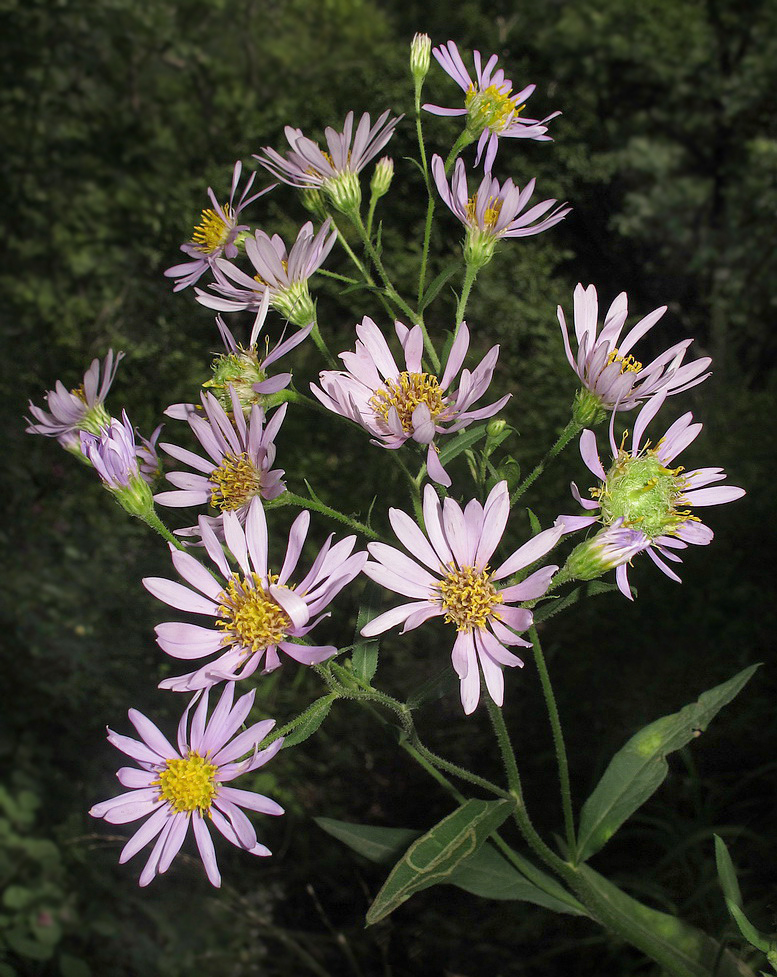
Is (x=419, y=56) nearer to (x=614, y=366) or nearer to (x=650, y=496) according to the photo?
(x=614, y=366)

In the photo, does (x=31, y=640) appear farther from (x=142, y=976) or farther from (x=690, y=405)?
(x=690, y=405)

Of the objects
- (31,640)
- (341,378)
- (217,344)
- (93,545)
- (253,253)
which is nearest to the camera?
(341,378)

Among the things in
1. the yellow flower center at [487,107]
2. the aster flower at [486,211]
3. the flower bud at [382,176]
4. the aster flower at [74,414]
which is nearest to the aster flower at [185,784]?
the aster flower at [74,414]

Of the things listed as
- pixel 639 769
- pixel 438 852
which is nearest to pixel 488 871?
pixel 639 769

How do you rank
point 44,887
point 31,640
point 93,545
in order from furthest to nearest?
point 93,545 < point 31,640 < point 44,887

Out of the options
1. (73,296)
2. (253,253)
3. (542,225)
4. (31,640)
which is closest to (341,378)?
(253,253)

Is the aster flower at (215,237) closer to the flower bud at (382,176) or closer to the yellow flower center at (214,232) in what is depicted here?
the yellow flower center at (214,232)

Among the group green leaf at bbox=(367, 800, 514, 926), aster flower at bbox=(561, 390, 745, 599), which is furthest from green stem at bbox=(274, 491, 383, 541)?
green leaf at bbox=(367, 800, 514, 926)
